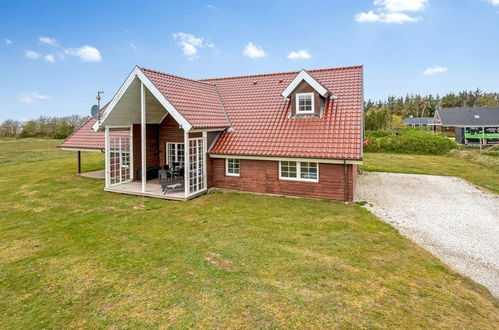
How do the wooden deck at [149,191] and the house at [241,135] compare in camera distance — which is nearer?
the house at [241,135]

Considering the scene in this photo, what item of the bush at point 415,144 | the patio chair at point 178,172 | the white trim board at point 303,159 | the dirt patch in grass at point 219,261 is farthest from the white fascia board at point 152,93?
the bush at point 415,144

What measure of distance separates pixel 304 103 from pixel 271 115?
182 cm

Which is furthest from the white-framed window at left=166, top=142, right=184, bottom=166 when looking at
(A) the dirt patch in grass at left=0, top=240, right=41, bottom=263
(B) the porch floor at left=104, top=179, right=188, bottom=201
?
(A) the dirt patch in grass at left=0, top=240, right=41, bottom=263

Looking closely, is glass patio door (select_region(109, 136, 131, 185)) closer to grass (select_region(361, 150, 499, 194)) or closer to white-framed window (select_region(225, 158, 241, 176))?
white-framed window (select_region(225, 158, 241, 176))

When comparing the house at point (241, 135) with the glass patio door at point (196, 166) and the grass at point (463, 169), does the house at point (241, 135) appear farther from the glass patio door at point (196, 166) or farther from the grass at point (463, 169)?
the grass at point (463, 169)

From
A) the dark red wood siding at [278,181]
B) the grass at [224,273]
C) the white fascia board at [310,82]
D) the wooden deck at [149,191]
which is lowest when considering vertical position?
the grass at [224,273]

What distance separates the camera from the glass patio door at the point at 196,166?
12.6 meters

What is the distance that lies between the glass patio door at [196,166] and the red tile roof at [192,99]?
39.2 inches

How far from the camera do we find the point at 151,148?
15.3 metres

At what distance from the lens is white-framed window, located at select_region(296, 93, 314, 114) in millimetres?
13755

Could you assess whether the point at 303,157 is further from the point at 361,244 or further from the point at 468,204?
the point at 468,204

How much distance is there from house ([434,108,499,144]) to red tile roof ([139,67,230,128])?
42979mm

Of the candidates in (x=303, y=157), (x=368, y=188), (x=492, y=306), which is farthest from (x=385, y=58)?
(x=492, y=306)

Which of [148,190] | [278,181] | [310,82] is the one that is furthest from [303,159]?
[148,190]
